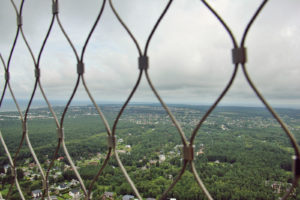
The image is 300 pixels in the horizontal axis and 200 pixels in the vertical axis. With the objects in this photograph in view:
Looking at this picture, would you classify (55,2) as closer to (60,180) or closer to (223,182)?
(60,180)

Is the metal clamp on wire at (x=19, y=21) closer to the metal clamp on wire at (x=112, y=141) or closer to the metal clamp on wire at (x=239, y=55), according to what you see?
the metal clamp on wire at (x=112, y=141)

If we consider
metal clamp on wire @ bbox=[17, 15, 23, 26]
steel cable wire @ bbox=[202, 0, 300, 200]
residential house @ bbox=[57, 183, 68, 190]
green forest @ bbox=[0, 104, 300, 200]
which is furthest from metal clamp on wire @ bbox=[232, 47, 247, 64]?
residential house @ bbox=[57, 183, 68, 190]

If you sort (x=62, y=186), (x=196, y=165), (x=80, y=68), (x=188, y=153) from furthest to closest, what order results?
1. (x=196, y=165)
2. (x=62, y=186)
3. (x=80, y=68)
4. (x=188, y=153)

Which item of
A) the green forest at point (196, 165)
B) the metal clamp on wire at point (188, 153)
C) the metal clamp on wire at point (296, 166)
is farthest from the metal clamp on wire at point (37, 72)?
the metal clamp on wire at point (296, 166)

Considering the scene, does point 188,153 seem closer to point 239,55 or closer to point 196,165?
point 239,55

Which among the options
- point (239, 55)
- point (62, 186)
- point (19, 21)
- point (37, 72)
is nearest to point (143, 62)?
point (239, 55)

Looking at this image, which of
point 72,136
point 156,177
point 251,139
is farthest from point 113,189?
point 72,136

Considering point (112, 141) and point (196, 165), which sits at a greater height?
point (112, 141)

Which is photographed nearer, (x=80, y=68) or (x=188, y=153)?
(x=188, y=153)

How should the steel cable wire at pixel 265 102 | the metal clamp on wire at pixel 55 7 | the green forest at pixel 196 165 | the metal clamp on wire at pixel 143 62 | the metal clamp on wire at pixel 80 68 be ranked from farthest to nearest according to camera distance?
1. the green forest at pixel 196 165
2. the metal clamp on wire at pixel 55 7
3. the metal clamp on wire at pixel 80 68
4. the metal clamp on wire at pixel 143 62
5. the steel cable wire at pixel 265 102
